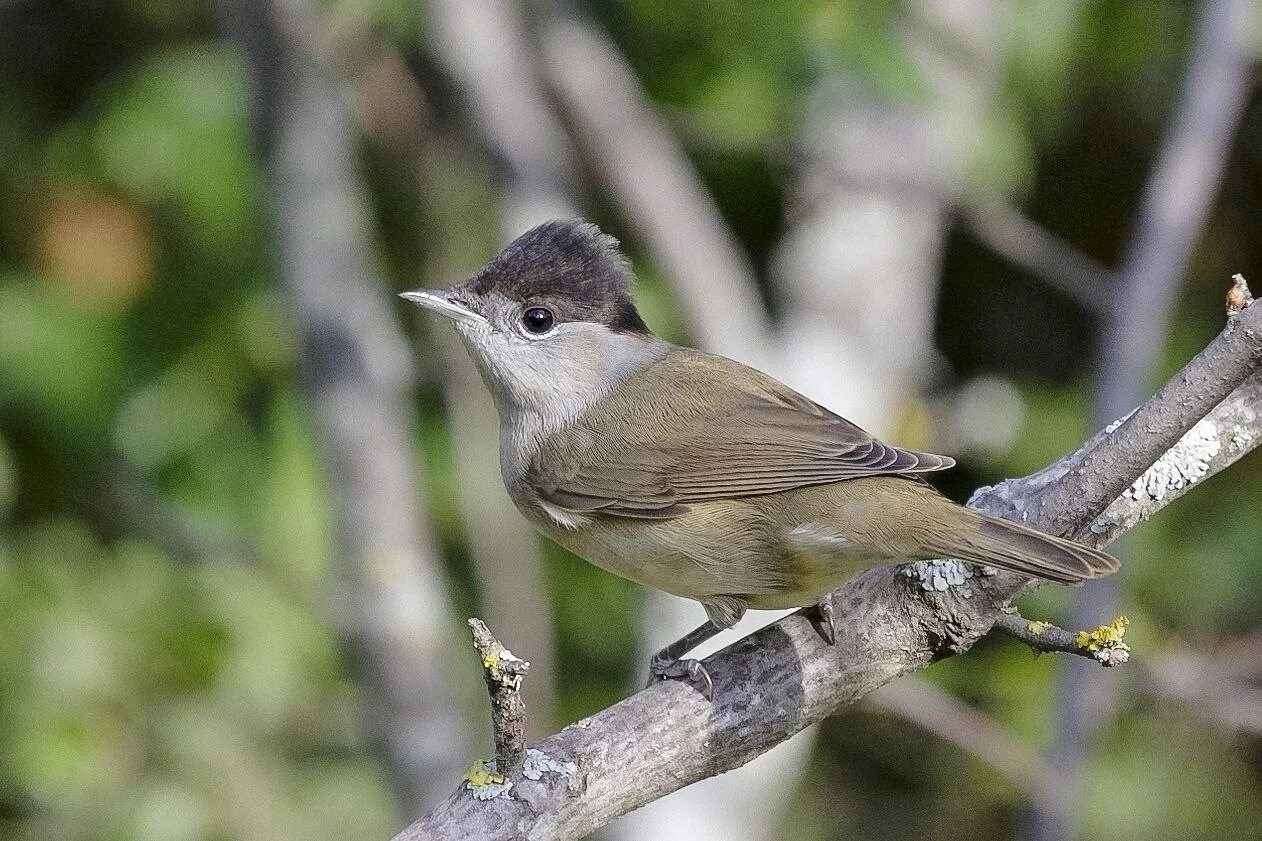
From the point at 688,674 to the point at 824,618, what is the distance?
1.11 ft

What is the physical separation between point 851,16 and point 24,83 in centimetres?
400

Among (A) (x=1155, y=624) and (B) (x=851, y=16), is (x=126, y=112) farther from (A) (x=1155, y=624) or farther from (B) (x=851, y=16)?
(A) (x=1155, y=624)

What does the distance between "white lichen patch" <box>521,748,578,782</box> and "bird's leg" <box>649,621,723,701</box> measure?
369mm

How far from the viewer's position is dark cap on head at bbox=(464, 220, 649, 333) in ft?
12.2

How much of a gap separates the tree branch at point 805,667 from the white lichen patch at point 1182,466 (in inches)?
1.4

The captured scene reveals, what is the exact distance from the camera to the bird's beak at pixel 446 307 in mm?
3684

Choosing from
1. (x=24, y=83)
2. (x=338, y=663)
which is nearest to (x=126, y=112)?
(x=24, y=83)

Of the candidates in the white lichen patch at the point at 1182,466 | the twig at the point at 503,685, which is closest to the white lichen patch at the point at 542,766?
the twig at the point at 503,685

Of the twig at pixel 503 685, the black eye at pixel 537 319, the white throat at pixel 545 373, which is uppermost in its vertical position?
the black eye at pixel 537 319

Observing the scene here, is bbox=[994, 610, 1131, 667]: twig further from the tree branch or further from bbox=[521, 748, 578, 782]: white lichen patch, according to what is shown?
bbox=[521, 748, 578, 782]: white lichen patch

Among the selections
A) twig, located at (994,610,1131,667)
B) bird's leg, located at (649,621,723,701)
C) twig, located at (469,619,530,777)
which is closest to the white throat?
bird's leg, located at (649,621,723,701)

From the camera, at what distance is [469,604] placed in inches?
260

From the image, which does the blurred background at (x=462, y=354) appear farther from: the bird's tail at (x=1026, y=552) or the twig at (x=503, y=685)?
the twig at (x=503, y=685)

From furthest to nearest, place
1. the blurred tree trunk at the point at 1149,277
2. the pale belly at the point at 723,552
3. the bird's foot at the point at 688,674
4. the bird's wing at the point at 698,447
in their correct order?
the blurred tree trunk at the point at 1149,277
the bird's wing at the point at 698,447
the pale belly at the point at 723,552
the bird's foot at the point at 688,674
